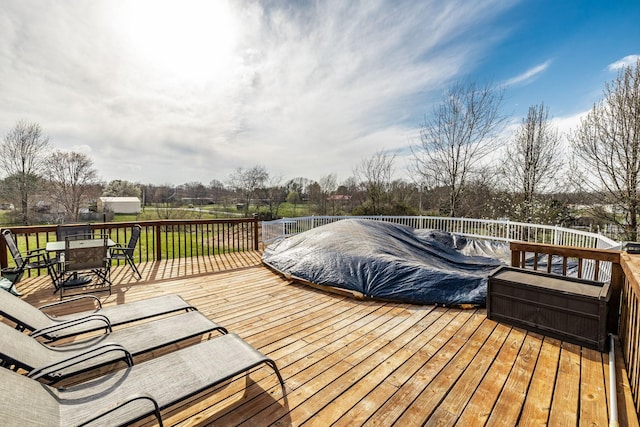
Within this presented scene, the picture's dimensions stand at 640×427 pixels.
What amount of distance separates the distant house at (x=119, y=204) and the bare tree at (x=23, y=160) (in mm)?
4097

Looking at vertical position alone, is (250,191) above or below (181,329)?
above

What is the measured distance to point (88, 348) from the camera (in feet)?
6.82

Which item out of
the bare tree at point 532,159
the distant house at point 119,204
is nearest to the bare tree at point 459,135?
the bare tree at point 532,159

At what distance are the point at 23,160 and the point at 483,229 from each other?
71.6 feet

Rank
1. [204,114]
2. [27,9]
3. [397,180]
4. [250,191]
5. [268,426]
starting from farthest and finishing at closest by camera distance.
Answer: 1. [250,191]
2. [397,180]
3. [204,114]
4. [27,9]
5. [268,426]

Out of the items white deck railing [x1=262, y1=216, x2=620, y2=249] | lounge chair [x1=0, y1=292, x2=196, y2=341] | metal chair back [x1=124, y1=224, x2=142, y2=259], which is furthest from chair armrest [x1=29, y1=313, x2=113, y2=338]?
white deck railing [x1=262, y1=216, x2=620, y2=249]


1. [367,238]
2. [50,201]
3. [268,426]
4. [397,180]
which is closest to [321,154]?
[397,180]

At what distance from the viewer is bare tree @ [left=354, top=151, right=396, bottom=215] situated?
14406 mm

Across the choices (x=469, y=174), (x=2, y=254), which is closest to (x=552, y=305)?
(x=2, y=254)

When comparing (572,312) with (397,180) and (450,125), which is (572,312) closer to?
(450,125)

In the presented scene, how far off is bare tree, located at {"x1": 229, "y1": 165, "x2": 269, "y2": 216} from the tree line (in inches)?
2.8

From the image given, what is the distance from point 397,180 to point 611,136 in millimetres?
7809

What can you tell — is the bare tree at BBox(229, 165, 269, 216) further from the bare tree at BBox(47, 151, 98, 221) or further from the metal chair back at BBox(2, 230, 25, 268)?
the metal chair back at BBox(2, 230, 25, 268)

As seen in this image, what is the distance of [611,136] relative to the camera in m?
7.85
